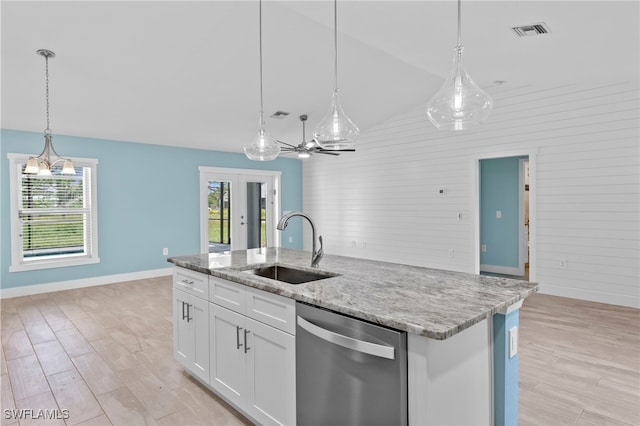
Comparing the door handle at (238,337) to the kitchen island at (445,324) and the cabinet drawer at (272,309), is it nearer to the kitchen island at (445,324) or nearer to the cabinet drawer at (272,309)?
the cabinet drawer at (272,309)

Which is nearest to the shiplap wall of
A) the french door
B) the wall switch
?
the french door

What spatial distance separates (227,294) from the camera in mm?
2252

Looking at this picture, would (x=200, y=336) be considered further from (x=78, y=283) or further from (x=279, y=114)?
(x=78, y=283)

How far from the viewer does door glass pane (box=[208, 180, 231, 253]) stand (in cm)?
735

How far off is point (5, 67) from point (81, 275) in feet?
10.7

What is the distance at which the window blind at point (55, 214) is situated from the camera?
5.27 metres

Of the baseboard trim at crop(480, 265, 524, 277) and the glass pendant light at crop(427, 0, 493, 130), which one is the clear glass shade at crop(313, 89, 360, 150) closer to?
the glass pendant light at crop(427, 0, 493, 130)

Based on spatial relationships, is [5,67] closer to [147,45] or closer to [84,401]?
[147,45]

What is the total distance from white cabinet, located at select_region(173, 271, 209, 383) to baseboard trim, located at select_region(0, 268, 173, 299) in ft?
12.7

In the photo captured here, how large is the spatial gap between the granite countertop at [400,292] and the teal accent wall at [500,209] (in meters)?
5.38

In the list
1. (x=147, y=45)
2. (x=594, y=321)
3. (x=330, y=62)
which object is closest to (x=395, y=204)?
(x=330, y=62)

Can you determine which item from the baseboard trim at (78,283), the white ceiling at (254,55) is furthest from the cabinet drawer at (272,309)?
the baseboard trim at (78,283)

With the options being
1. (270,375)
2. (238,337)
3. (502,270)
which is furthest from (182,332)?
(502,270)

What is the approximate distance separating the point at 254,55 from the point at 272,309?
3.23 metres
